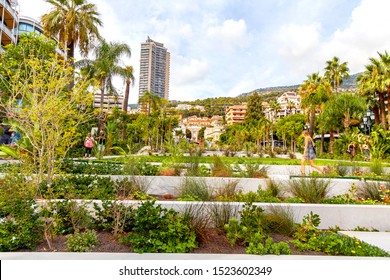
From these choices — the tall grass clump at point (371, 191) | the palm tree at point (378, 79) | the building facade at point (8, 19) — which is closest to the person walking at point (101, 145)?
the tall grass clump at point (371, 191)

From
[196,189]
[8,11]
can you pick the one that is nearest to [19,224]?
[196,189]

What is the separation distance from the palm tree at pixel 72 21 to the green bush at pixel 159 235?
1711cm

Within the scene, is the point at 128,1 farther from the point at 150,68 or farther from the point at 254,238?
the point at 150,68

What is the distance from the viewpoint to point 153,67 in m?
99.6

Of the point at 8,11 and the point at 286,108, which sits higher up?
the point at 286,108

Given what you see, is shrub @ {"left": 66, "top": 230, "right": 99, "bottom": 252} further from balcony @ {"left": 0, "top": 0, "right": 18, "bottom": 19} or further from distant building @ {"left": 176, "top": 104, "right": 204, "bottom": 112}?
distant building @ {"left": 176, "top": 104, "right": 204, "bottom": 112}

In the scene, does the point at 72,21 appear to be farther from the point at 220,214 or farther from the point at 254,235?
the point at 254,235

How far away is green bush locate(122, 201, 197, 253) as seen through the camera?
10.1 ft

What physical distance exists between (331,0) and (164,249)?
835 centimetres

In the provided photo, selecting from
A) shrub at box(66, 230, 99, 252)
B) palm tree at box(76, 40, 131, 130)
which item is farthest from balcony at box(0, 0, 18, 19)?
shrub at box(66, 230, 99, 252)

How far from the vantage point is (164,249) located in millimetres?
3074

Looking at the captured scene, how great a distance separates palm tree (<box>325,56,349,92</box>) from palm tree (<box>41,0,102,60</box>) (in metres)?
30.9

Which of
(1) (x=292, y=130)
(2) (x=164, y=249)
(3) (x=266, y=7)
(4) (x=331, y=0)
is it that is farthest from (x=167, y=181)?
(1) (x=292, y=130)

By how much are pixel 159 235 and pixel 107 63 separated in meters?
22.6
